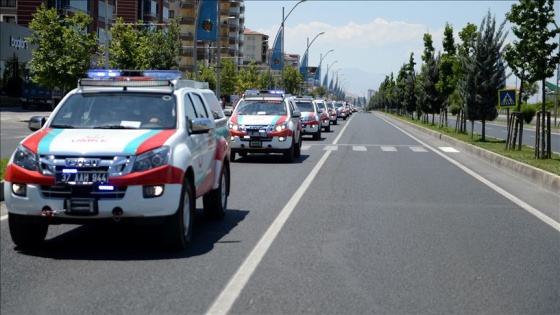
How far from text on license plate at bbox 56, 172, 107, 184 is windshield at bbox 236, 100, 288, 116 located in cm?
1491

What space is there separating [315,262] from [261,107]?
1553cm

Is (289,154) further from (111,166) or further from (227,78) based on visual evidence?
(227,78)

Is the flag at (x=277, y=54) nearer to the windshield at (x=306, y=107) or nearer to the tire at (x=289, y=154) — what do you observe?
the windshield at (x=306, y=107)

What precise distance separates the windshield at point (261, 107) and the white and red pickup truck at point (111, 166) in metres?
13.4

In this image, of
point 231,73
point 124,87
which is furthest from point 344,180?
point 231,73

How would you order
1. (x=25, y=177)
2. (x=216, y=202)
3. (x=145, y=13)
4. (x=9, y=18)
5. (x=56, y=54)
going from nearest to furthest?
(x=25, y=177), (x=216, y=202), (x=56, y=54), (x=9, y=18), (x=145, y=13)

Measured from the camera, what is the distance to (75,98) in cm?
957

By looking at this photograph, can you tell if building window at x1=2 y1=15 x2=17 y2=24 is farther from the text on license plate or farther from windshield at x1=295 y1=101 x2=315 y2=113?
the text on license plate

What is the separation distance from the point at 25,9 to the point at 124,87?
7856 centimetres

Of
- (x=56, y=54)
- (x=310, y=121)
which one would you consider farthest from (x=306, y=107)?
(x=56, y=54)

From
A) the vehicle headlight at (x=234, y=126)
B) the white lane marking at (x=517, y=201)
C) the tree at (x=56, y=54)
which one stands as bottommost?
the white lane marking at (x=517, y=201)

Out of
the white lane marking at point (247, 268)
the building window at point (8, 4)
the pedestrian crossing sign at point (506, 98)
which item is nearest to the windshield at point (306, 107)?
the pedestrian crossing sign at point (506, 98)

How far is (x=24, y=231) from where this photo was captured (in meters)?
8.50

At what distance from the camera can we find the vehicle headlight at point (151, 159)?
8.12 metres
